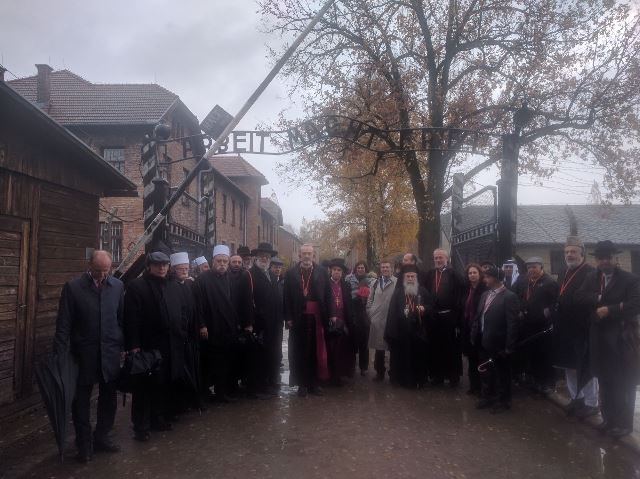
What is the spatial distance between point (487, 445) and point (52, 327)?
6.03 m

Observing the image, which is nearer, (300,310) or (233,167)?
(300,310)

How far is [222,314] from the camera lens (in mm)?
7160

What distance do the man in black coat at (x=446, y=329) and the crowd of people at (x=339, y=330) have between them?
2 centimetres

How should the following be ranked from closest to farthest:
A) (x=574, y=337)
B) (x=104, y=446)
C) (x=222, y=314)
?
(x=104, y=446), (x=574, y=337), (x=222, y=314)

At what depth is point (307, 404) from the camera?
718 centimetres

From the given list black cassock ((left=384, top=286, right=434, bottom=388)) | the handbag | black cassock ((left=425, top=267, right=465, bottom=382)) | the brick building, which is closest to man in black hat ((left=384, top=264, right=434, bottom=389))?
black cassock ((left=384, top=286, right=434, bottom=388))

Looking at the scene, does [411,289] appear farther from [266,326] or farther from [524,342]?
[266,326]

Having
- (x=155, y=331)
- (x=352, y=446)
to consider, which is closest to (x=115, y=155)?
(x=155, y=331)

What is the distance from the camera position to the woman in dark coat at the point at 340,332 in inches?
324

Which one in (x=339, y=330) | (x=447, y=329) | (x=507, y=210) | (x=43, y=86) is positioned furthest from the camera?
(x=43, y=86)

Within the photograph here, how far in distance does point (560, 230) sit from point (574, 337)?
110ft

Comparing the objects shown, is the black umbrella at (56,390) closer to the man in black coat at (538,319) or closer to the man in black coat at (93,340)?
the man in black coat at (93,340)

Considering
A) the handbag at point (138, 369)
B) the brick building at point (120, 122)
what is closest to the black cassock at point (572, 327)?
the handbag at point (138, 369)

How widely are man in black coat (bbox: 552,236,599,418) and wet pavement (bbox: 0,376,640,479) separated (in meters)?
0.33
